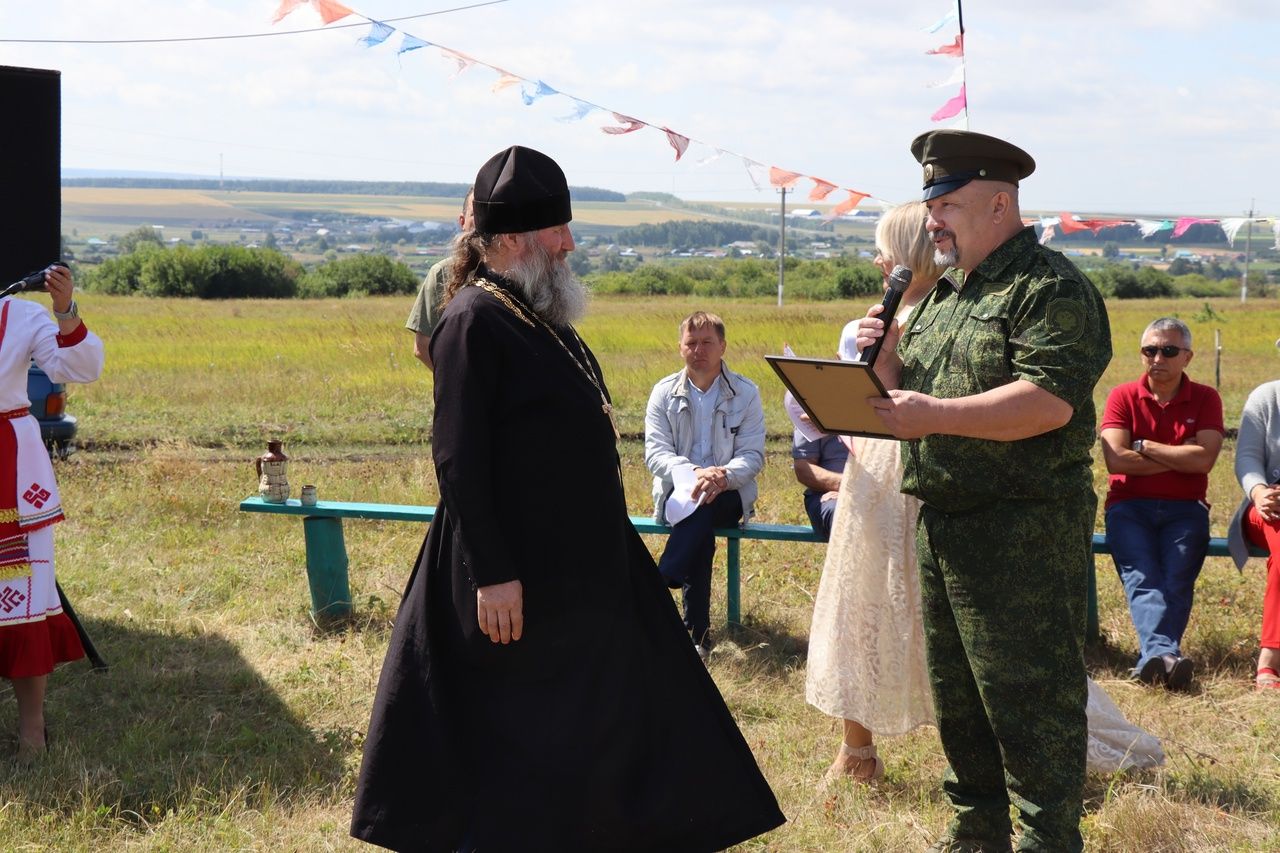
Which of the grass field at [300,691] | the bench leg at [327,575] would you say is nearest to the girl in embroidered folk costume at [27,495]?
the grass field at [300,691]

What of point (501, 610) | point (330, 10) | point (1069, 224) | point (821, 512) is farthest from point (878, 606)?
point (1069, 224)

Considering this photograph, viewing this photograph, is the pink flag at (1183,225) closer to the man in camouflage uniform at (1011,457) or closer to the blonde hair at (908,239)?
the blonde hair at (908,239)

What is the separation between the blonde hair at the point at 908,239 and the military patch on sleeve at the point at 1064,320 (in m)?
0.84

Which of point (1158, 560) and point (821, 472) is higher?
point (821, 472)

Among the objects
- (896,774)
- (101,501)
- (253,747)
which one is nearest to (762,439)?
(896,774)

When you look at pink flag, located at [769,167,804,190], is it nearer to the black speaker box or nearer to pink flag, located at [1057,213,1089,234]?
pink flag, located at [1057,213,1089,234]

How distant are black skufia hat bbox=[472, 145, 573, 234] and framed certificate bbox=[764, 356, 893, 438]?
2.04ft

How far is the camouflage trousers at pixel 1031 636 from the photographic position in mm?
3061

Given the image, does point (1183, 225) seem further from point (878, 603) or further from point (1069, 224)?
point (878, 603)

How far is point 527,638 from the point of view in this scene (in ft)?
9.93

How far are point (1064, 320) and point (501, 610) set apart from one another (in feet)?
4.54

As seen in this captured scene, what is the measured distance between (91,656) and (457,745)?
9.02ft

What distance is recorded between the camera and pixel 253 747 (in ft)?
14.8

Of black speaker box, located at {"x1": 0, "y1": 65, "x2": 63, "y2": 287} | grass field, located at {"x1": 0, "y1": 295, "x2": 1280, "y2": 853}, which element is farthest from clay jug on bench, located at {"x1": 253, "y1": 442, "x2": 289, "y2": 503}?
black speaker box, located at {"x1": 0, "y1": 65, "x2": 63, "y2": 287}
